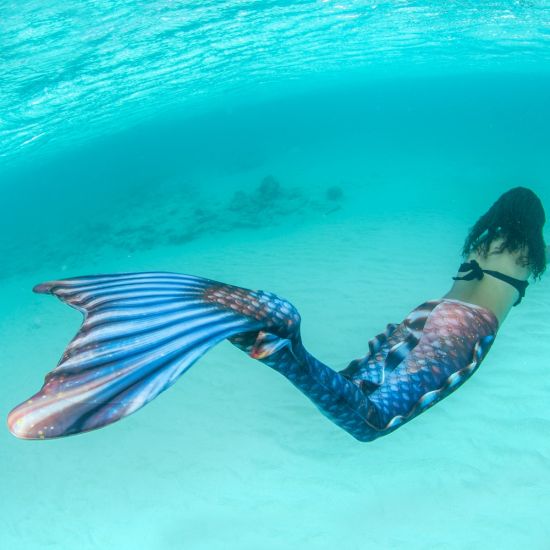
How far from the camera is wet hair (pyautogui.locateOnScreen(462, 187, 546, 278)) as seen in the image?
468 centimetres

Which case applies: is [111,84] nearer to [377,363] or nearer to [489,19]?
[489,19]

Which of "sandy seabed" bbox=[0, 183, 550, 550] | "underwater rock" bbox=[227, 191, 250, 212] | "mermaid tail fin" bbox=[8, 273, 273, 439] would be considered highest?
"mermaid tail fin" bbox=[8, 273, 273, 439]

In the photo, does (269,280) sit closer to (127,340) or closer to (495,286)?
(495,286)

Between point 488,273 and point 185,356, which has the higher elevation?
point 185,356

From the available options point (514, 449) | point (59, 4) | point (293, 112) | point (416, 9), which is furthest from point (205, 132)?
point (514, 449)

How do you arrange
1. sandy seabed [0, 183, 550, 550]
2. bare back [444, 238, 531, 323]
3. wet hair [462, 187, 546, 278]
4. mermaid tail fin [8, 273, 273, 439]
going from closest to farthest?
mermaid tail fin [8, 273, 273, 439] < bare back [444, 238, 531, 323] < wet hair [462, 187, 546, 278] < sandy seabed [0, 183, 550, 550]

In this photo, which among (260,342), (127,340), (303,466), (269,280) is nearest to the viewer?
(127,340)

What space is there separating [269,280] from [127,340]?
9.54 m

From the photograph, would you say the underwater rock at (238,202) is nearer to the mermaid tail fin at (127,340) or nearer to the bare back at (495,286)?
the bare back at (495,286)

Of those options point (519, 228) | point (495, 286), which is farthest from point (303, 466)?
point (519, 228)

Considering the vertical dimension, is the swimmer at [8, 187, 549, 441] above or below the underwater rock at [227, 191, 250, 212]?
above

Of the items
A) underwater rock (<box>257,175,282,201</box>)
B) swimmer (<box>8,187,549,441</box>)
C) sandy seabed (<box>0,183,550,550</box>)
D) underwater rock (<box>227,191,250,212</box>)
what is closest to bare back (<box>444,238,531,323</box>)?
swimmer (<box>8,187,549,441</box>)

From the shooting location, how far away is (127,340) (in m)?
1.91

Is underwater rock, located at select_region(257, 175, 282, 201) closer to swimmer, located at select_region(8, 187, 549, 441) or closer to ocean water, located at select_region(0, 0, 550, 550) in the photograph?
ocean water, located at select_region(0, 0, 550, 550)
